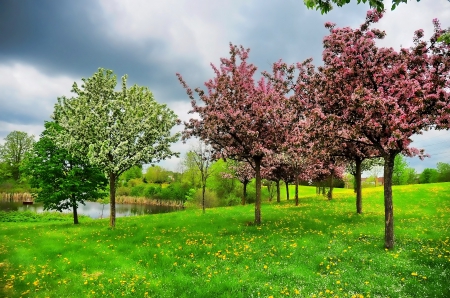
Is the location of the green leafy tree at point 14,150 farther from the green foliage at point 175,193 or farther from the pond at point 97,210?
the green foliage at point 175,193

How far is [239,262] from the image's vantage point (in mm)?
13867

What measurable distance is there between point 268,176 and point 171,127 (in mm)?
28838

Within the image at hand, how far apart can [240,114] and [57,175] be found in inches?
846

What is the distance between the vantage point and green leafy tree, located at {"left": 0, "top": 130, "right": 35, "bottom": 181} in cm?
7869

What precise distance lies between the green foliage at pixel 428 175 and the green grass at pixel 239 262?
89.8 m

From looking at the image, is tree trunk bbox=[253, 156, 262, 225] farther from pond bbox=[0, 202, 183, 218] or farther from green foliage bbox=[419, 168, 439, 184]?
green foliage bbox=[419, 168, 439, 184]

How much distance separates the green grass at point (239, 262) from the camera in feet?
35.1

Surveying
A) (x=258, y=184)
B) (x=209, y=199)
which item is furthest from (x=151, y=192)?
(x=258, y=184)

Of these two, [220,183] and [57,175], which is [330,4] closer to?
[57,175]

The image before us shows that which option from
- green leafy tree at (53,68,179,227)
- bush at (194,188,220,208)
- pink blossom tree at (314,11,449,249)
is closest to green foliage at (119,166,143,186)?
bush at (194,188,220,208)

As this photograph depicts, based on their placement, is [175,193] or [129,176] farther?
[129,176]

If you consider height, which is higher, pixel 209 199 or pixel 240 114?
pixel 240 114

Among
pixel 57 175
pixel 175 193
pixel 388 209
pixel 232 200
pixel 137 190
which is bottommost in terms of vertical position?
pixel 137 190

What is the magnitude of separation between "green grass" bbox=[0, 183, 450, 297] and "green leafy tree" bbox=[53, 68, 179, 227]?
630cm
